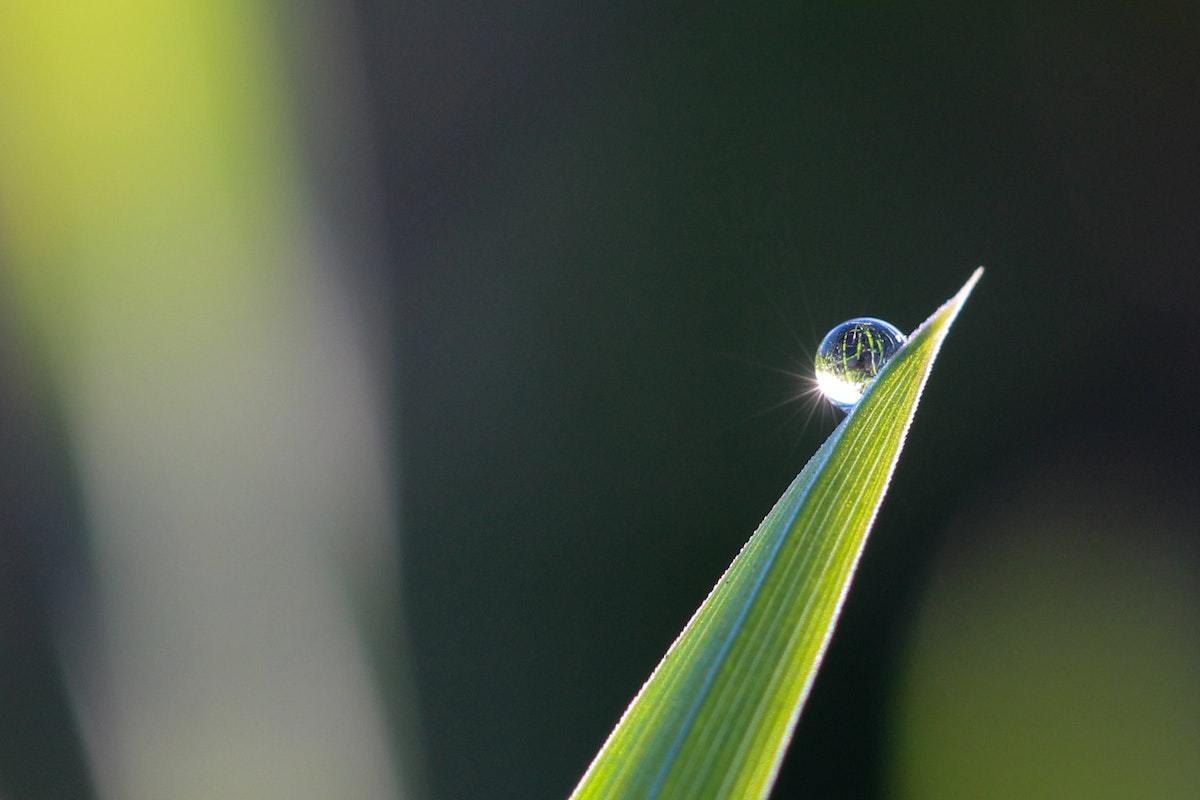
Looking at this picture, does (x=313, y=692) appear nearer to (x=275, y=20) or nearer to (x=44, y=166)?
(x=44, y=166)

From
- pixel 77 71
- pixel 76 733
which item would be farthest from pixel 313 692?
pixel 77 71

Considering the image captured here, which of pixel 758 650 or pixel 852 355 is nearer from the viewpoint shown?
pixel 758 650

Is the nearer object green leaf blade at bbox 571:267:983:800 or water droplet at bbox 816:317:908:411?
green leaf blade at bbox 571:267:983:800

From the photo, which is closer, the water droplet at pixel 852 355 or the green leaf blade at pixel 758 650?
the green leaf blade at pixel 758 650

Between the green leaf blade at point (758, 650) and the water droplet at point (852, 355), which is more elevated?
the water droplet at point (852, 355)
